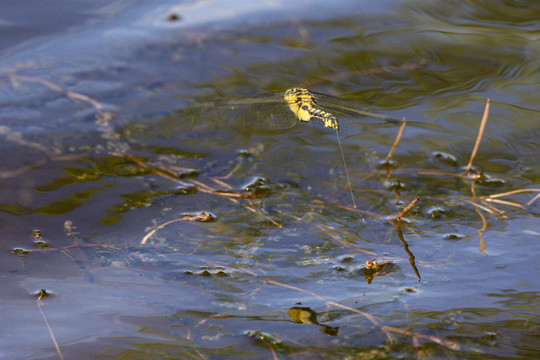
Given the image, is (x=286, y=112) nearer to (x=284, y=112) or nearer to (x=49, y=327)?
(x=284, y=112)

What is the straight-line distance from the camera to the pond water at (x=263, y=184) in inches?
80.3

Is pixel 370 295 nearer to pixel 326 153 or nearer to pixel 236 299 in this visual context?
pixel 236 299

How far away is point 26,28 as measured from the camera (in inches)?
167

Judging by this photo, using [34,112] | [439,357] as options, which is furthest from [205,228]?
[34,112]

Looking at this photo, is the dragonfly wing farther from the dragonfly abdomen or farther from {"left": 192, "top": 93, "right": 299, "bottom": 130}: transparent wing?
{"left": 192, "top": 93, "right": 299, "bottom": 130}: transparent wing

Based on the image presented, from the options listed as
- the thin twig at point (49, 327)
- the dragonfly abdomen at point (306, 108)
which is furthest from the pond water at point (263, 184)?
the dragonfly abdomen at point (306, 108)

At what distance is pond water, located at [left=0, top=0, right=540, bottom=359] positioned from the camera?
2.04 m

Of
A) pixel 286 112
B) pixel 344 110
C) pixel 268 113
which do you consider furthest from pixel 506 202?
pixel 268 113

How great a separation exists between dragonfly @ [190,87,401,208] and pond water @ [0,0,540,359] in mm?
44

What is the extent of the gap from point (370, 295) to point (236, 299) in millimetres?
553

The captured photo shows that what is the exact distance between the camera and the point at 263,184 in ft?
9.80

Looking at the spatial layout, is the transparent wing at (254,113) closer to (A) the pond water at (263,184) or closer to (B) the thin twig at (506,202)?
(A) the pond water at (263,184)

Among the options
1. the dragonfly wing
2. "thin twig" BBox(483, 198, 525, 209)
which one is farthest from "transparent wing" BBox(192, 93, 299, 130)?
"thin twig" BBox(483, 198, 525, 209)

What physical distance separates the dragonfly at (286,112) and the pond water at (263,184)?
44 mm
